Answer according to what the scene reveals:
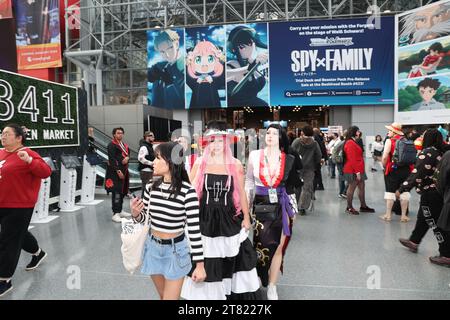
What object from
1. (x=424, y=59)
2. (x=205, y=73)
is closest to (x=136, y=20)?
(x=205, y=73)

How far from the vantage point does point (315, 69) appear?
1678 centimetres

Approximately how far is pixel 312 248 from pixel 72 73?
806 inches

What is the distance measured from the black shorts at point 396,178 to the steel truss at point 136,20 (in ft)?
44.3

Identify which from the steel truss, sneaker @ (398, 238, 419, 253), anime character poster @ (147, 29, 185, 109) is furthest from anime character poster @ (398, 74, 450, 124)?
sneaker @ (398, 238, 419, 253)

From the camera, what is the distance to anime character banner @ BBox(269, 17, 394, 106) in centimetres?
1639

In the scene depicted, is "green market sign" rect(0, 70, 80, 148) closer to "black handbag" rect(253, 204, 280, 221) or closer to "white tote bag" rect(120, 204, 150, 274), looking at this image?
"white tote bag" rect(120, 204, 150, 274)

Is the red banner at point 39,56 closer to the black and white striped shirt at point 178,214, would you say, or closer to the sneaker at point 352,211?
the sneaker at point 352,211

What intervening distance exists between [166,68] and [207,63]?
83.1 inches

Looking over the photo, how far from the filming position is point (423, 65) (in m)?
15.2

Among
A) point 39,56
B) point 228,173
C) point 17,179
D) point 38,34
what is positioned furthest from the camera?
point 39,56

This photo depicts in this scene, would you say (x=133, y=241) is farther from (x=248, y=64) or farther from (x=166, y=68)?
(x=166, y=68)

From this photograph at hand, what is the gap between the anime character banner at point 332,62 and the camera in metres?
16.4

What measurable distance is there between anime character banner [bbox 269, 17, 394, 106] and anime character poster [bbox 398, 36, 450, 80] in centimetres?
60

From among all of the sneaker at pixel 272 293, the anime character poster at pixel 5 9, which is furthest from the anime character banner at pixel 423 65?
the anime character poster at pixel 5 9
